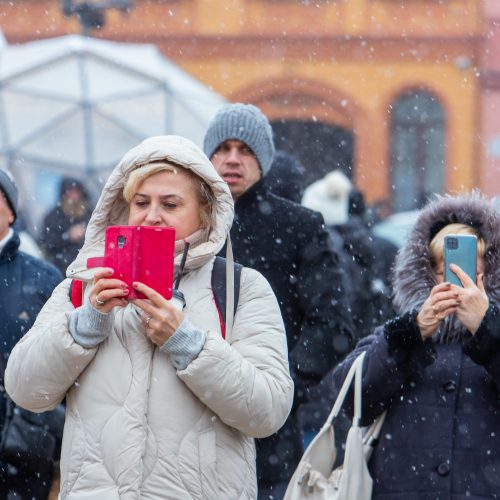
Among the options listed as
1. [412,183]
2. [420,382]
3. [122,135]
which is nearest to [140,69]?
[122,135]

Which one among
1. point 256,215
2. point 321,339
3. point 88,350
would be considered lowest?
point 88,350

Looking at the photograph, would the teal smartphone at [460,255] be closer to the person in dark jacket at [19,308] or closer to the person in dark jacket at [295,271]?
the person in dark jacket at [295,271]

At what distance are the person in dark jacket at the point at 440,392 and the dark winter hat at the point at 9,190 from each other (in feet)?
5.43

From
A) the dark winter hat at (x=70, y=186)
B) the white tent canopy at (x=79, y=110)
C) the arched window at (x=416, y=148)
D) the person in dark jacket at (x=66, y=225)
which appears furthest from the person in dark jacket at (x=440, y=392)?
the arched window at (x=416, y=148)

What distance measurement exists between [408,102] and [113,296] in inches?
1077

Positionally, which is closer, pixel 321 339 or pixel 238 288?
pixel 238 288

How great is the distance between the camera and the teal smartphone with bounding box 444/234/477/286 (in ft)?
14.3

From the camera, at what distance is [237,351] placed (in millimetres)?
3904

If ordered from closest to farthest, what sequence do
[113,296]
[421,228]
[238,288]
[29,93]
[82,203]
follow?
1. [113,296]
2. [238,288]
3. [421,228]
4. [82,203]
5. [29,93]

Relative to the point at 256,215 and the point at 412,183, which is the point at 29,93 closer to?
the point at 256,215

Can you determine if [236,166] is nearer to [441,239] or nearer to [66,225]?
[441,239]

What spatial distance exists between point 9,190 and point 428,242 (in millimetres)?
1732

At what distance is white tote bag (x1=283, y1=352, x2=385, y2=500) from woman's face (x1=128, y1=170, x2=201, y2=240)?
795 millimetres

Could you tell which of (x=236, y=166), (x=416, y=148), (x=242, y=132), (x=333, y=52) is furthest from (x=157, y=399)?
(x=333, y=52)
